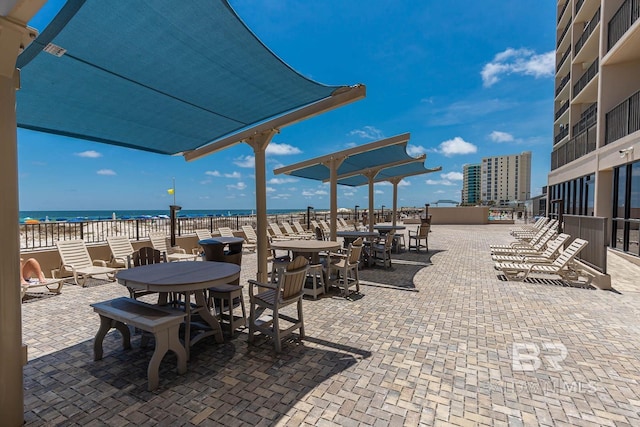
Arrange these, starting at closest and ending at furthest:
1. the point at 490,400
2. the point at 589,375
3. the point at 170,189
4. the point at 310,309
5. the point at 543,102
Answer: the point at 490,400, the point at 589,375, the point at 310,309, the point at 170,189, the point at 543,102

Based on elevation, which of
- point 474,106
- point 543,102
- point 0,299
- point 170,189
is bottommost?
point 0,299

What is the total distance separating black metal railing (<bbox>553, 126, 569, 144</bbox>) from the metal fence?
13.5 meters

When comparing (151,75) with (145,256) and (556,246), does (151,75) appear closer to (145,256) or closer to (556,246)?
(145,256)

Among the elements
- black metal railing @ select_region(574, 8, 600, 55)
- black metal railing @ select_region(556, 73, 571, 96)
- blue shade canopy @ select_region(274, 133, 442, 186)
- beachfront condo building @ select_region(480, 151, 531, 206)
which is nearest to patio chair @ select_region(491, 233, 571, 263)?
blue shade canopy @ select_region(274, 133, 442, 186)

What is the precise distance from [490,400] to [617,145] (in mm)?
9182

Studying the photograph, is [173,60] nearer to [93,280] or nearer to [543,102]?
[93,280]

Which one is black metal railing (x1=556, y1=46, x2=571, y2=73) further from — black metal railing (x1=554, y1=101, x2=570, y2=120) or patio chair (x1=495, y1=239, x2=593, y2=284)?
patio chair (x1=495, y1=239, x2=593, y2=284)

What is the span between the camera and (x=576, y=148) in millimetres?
11641

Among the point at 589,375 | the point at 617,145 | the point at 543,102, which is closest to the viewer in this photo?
the point at 589,375

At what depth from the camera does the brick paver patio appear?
6.82ft

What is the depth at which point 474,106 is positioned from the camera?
53.7 feet

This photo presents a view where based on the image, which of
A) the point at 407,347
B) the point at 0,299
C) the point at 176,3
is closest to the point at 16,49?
the point at 176,3

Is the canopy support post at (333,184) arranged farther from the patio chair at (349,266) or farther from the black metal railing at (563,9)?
the black metal railing at (563,9)

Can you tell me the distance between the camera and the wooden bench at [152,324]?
93.5 inches
